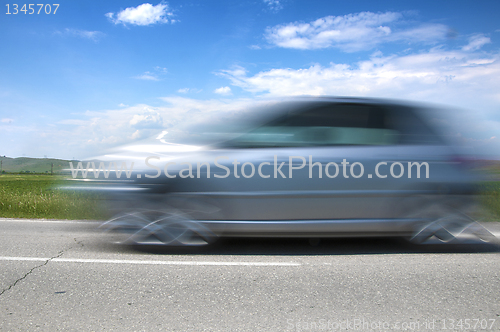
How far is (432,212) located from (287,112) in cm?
213

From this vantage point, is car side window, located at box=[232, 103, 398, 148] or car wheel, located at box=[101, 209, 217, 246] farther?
car side window, located at box=[232, 103, 398, 148]

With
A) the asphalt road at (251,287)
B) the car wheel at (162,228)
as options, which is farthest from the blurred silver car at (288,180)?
the asphalt road at (251,287)

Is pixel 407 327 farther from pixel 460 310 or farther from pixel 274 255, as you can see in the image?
pixel 274 255

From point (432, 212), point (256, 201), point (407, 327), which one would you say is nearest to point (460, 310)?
point (407, 327)

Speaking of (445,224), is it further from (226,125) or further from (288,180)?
(226,125)

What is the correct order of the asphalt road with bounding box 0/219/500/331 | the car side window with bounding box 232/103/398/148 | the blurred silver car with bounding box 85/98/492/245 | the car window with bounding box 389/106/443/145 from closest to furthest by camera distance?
1. the asphalt road with bounding box 0/219/500/331
2. the blurred silver car with bounding box 85/98/492/245
3. the car side window with bounding box 232/103/398/148
4. the car window with bounding box 389/106/443/145

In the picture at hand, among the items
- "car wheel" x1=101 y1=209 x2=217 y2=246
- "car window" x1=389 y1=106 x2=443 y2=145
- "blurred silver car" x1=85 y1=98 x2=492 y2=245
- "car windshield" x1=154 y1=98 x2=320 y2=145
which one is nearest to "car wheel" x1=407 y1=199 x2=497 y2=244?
"blurred silver car" x1=85 y1=98 x2=492 y2=245

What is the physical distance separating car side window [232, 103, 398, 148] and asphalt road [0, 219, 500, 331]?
1.30 m

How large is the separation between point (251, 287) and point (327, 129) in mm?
2077

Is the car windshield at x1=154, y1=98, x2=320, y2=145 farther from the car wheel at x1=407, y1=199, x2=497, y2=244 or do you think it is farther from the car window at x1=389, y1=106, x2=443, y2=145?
the car wheel at x1=407, y1=199, x2=497, y2=244

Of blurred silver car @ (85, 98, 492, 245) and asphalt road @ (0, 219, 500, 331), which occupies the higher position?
blurred silver car @ (85, 98, 492, 245)

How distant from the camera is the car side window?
3920 mm

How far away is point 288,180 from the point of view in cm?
381

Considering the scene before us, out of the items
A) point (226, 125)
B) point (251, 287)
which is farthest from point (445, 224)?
point (226, 125)
